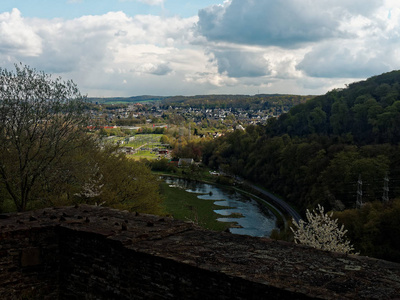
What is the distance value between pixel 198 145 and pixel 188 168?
23.6 meters

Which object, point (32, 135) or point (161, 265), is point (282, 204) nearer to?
point (32, 135)

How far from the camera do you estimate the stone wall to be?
212 inches

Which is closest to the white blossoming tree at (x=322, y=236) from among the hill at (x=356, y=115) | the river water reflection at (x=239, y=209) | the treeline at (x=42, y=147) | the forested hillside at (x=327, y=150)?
the treeline at (x=42, y=147)

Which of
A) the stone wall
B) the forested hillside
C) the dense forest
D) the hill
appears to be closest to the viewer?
the stone wall

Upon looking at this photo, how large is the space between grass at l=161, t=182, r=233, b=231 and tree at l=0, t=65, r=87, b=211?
24231 mm

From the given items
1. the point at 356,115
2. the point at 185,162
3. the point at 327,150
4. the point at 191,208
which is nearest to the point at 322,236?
the point at 191,208

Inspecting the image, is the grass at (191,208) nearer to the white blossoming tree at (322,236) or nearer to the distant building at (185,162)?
the white blossoming tree at (322,236)

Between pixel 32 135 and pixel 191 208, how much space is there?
3559 cm

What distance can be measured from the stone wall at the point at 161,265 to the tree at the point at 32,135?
859 cm

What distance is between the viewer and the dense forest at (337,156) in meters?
36.5

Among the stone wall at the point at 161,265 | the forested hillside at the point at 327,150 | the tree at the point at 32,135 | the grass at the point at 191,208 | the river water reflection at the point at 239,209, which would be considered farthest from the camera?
the forested hillside at the point at 327,150

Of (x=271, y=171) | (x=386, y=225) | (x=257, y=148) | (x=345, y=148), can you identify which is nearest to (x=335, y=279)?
(x=386, y=225)

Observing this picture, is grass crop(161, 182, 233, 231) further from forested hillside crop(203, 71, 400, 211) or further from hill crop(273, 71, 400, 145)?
hill crop(273, 71, 400, 145)

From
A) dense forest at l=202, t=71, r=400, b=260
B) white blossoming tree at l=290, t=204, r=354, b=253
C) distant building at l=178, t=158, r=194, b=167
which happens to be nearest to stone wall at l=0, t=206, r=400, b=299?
white blossoming tree at l=290, t=204, r=354, b=253
